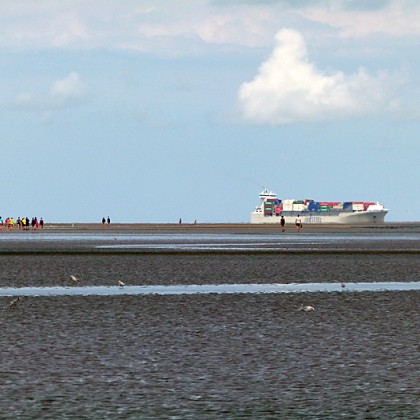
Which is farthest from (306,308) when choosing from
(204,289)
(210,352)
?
(210,352)

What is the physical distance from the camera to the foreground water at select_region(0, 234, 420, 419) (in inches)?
312

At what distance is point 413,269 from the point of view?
28.3m

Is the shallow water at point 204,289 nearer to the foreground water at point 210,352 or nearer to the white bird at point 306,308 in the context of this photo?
the foreground water at point 210,352

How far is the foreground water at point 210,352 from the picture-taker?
792 centimetres

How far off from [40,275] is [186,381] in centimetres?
1689

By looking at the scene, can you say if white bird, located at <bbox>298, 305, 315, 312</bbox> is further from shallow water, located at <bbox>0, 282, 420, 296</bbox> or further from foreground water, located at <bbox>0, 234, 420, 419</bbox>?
shallow water, located at <bbox>0, 282, 420, 296</bbox>

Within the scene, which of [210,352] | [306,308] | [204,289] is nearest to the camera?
[210,352]

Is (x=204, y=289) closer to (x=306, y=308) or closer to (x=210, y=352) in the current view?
(x=306, y=308)

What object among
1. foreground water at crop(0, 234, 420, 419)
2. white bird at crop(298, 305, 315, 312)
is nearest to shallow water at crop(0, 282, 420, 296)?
foreground water at crop(0, 234, 420, 419)

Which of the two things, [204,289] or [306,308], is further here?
[204,289]

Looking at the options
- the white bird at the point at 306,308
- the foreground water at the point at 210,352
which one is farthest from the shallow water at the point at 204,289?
the white bird at the point at 306,308

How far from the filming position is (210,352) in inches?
426

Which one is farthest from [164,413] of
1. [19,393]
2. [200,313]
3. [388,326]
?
[200,313]

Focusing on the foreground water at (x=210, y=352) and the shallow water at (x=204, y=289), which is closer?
the foreground water at (x=210, y=352)
